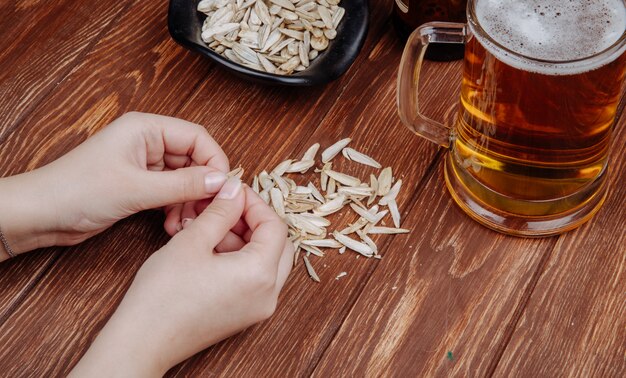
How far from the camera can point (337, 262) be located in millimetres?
1093

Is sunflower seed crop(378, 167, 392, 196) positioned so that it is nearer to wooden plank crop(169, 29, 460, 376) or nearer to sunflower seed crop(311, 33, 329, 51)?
wooden plank crop(169, 29, 460, 376)

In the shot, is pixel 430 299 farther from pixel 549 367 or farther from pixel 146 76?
pixel 146 76

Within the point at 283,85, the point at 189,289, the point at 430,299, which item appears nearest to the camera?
the point at 189,289

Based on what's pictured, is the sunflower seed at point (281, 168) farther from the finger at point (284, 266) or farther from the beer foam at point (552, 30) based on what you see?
the beer foam at point (552, 30)

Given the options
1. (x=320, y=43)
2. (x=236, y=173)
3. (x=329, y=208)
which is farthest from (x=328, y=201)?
(x=320, y=43)

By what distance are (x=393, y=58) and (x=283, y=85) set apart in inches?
7.9

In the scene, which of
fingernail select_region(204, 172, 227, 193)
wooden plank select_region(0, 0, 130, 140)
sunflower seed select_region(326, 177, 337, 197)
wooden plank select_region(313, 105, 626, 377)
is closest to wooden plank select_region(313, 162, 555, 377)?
wooden plank select_region(313, 105, 626, 377)

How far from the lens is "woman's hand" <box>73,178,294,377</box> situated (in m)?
0.93

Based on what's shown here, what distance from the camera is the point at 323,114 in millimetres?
1228

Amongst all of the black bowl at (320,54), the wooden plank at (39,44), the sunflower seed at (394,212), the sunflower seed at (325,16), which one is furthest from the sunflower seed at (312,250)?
the wooden plank at (39,44)

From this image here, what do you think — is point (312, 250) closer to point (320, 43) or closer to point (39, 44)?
point (320, 43)

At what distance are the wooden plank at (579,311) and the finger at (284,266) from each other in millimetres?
261

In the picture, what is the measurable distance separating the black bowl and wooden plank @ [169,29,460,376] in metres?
0.07

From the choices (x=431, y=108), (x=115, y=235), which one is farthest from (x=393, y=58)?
(x=115, y=235)
